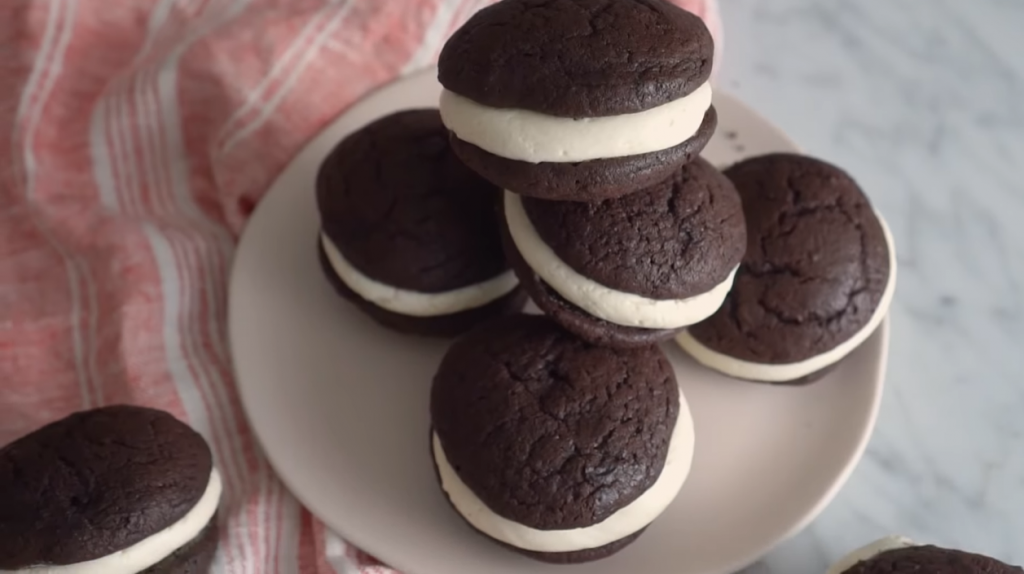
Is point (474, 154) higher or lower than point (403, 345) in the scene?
higher

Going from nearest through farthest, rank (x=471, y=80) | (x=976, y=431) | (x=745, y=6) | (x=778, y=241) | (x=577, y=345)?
1. (x=471, y=80)
2. (x=577, y=345)
3. (x=778, y=241)
4. (x=976, y=431)
5. (x=745, y=6)

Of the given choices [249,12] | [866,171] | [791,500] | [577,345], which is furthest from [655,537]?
[249,12]

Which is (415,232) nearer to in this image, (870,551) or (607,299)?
(607,299)

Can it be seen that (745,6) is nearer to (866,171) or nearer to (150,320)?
(866,171)

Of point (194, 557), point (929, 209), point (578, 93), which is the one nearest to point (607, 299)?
point (578, 93)

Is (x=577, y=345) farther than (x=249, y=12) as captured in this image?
No

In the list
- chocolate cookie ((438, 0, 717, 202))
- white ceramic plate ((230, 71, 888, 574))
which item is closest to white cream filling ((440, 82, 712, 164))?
chocolate cookie ((438, 0, 717, 202))

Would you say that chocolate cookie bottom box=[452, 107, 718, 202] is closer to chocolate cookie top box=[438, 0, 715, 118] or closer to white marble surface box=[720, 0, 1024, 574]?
chocolate cookie top box=[438, 0, 715, 118]
